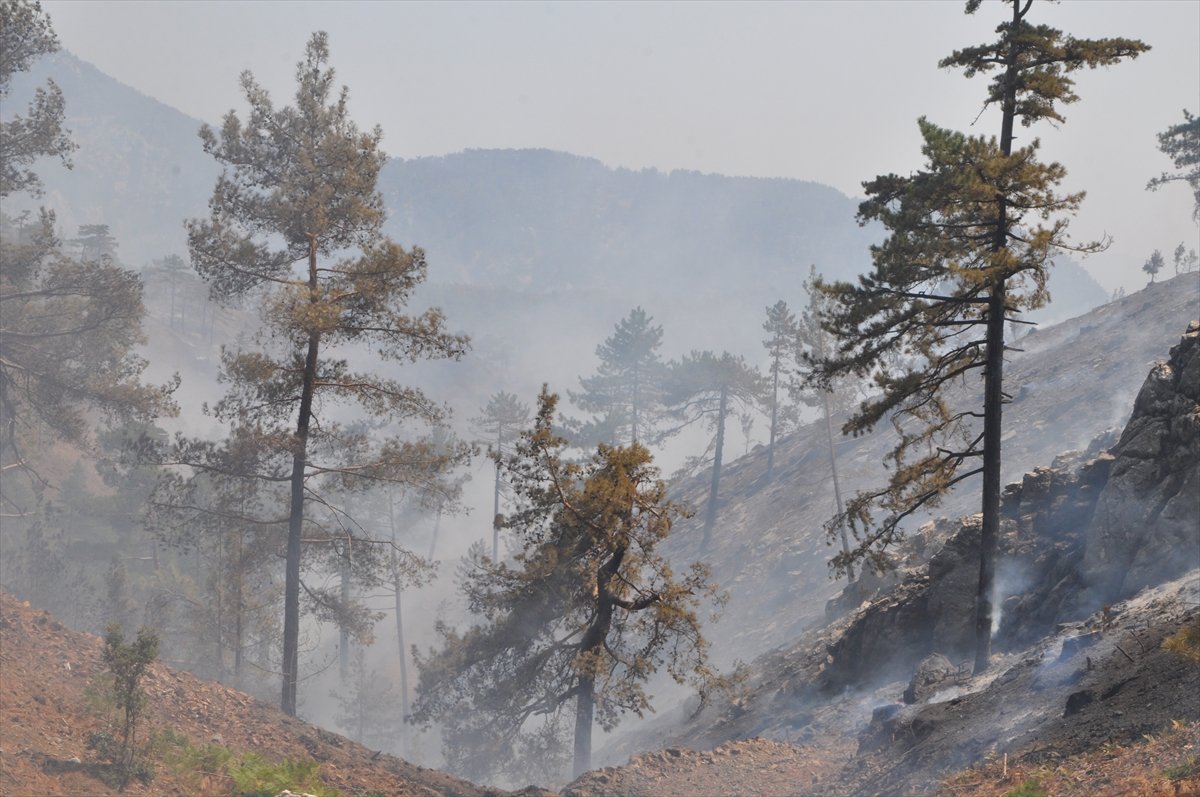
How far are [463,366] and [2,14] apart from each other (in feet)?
452

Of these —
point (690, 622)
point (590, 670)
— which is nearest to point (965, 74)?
point (690, 622)

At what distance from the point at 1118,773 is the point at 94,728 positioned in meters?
13.8

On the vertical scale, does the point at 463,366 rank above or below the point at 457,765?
above

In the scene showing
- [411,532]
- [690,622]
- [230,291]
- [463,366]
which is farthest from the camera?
[463,366]

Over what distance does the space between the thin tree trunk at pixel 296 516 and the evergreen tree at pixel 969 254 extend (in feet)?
37.3

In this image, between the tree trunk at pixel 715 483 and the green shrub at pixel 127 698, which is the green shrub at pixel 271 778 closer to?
the green shrub at pixel 127 698

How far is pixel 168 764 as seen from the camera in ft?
44.6

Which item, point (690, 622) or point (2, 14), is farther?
point (2, 14)

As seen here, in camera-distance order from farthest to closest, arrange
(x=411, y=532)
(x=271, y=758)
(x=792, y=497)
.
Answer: (x=411, y=532) < (x=792, y=497) < (x=271, y=758)

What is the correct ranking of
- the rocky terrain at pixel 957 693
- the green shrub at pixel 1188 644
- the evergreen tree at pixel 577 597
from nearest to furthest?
the green shrub at pixel 1188 644, the rocky terrain at pixel 957 693, the evergreen tree at pixel 577 597

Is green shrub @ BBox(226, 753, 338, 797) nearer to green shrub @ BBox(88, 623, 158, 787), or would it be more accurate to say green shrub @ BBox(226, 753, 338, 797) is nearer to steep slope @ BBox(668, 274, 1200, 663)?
Result: green shrub @ BBox(88, 623, 158, 787)

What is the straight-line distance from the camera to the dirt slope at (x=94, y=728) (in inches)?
496

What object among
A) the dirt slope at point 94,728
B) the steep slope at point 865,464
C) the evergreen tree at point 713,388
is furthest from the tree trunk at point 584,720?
the evergreen tree at point 713,388

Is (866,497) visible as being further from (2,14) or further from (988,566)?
(2,14)
